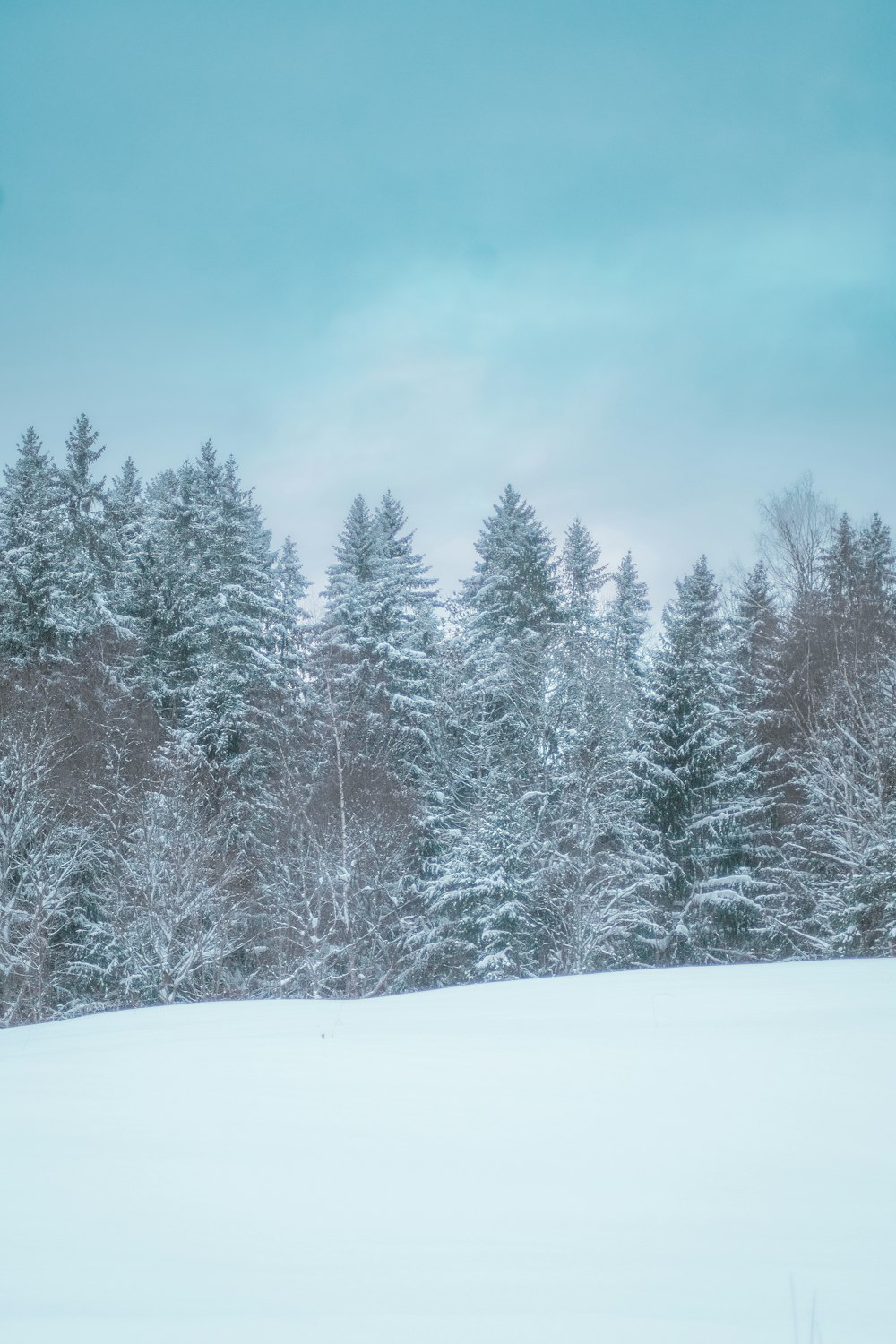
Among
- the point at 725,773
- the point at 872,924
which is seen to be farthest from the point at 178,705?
the point at 872,924

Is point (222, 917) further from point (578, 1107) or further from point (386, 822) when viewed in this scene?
point (578, 1107)

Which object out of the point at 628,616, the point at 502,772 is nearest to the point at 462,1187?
the point at 502,772

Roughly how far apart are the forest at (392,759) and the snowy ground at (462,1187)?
15448 millimetres

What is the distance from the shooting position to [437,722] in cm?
2742

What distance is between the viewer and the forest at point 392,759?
2145 centimetres

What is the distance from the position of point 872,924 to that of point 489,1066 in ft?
43.0

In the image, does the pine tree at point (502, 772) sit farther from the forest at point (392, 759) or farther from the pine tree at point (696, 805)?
the pine tree at point (696, 805)

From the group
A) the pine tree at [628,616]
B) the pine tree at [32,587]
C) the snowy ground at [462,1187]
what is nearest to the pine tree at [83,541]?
the pine tree at [32,587]

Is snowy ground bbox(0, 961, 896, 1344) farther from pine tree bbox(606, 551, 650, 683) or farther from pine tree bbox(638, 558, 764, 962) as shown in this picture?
pine tree bbox(606, 551, 650, 683)

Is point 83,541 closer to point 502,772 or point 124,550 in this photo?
point 124,550

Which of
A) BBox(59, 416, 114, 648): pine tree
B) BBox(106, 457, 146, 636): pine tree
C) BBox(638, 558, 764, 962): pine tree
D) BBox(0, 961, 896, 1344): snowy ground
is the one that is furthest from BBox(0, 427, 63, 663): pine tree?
BBox(0, 961, 896, 1344): snowy ground

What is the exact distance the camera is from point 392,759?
85.7 ft

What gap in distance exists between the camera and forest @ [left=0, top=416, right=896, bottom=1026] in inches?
845

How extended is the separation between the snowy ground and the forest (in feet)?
50.7
